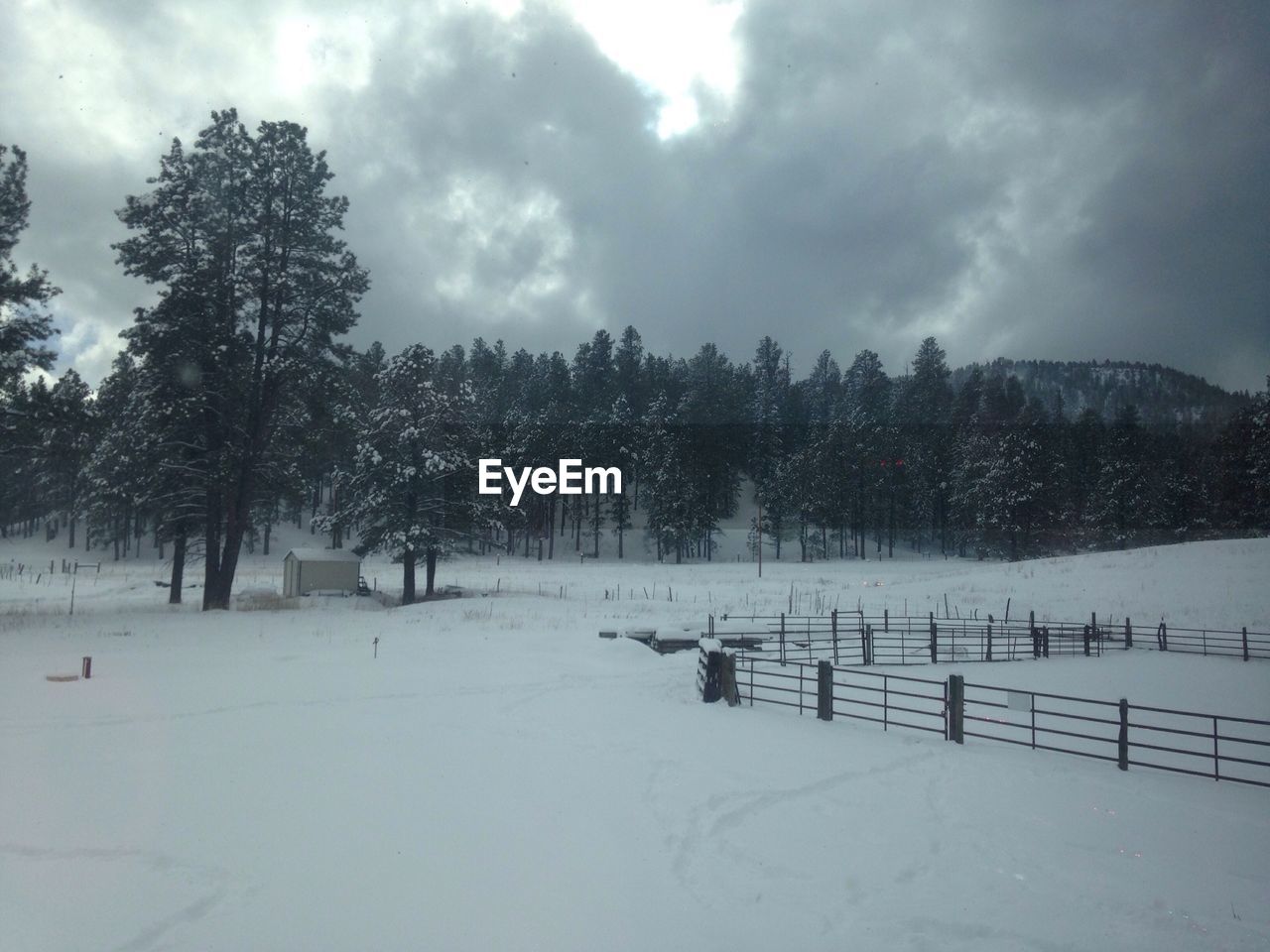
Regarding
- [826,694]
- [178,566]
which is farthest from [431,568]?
[826,694]

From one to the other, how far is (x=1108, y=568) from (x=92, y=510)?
7377 centimetres

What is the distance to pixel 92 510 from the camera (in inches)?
2381

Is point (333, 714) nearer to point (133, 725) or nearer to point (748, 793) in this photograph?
point (133, 725)

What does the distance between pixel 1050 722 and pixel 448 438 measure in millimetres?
32185

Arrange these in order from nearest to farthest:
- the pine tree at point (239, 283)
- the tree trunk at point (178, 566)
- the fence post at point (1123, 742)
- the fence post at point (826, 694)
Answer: the fence post at point (1123, 742), the fence post at point (826, 694), the pine tree at point (239, 283), the tree trunk at point (178, 566)

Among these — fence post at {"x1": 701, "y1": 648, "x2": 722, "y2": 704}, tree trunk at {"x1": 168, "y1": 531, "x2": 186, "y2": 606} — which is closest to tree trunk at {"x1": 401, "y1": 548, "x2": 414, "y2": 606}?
tree trunk at {"x1": 168, "y1": 531, "x2": 186, "y2": 606}

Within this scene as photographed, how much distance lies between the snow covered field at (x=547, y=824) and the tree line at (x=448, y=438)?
1198 centimetres

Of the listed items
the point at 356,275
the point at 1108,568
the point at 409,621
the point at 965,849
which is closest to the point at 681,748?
the point at 965,849

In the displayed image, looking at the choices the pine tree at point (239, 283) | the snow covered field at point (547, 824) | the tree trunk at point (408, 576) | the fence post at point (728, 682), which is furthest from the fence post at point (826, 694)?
the tree trunk at point (408, 576)

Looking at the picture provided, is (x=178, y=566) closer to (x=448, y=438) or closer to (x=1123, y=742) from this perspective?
(x=448, y=438)

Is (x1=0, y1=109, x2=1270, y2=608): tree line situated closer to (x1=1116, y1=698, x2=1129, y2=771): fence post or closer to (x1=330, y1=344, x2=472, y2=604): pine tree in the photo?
(x1=330, y1=344, x2=472, y2=604): pine tree

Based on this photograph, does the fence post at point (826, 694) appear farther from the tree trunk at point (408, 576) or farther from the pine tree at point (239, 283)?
the tree trunk at point (408, 576)

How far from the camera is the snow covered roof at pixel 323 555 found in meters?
41.3

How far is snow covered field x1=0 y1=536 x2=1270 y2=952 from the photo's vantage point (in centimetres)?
627
